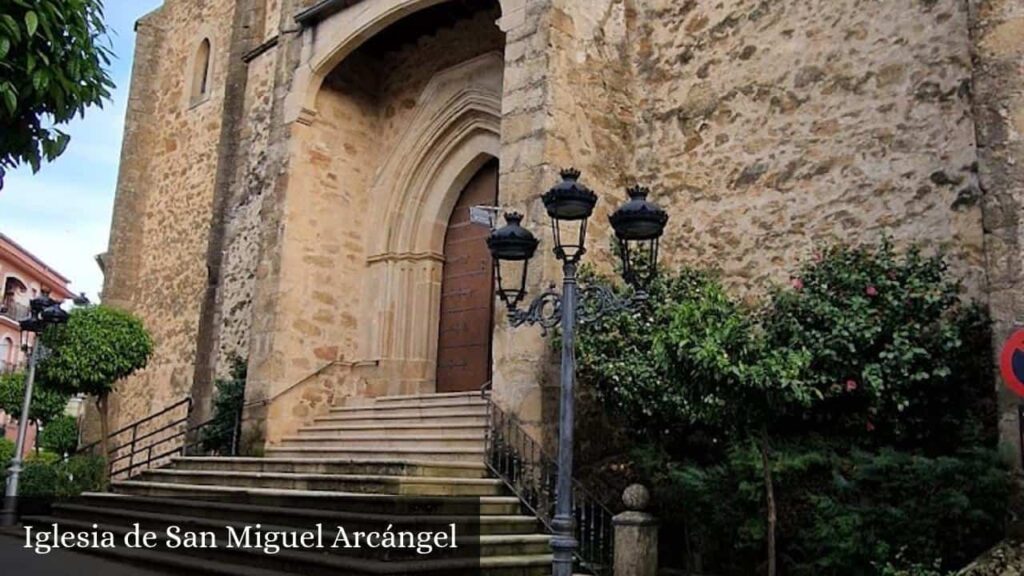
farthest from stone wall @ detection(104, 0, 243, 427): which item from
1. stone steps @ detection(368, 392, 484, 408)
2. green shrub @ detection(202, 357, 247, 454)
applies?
stone steps @ detection(368, 392, 484, 408)

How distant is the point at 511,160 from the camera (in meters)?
8.50

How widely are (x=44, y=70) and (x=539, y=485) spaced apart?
16.2 feet

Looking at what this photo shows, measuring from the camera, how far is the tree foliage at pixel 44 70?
11.4ft

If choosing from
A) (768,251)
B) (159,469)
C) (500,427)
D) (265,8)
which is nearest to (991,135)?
(768,251)

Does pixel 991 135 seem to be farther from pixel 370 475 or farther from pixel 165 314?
pixel 165 314

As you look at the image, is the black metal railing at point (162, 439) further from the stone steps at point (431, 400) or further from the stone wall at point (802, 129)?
the stone wall at point (802, 129)

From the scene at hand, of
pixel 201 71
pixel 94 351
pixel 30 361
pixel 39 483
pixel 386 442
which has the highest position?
pixel 201 71

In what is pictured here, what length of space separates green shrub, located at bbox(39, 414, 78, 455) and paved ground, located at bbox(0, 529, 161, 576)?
1394 cm

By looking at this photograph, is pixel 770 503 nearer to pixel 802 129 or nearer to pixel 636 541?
pixel 636 541

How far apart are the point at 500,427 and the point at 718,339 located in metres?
2.57

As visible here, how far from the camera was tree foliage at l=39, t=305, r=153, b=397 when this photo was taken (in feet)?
38.9

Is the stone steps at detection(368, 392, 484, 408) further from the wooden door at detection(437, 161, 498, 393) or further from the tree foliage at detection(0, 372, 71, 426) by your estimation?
the tree foliage at detection(0, 372, 71, 426)

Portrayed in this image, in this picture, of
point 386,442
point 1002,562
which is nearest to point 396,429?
point 386,442

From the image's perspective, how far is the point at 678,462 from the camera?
709 cm
